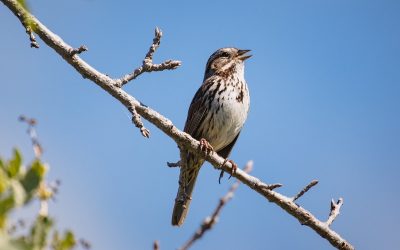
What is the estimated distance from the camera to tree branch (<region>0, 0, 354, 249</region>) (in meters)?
5.08

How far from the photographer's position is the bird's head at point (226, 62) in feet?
28.5

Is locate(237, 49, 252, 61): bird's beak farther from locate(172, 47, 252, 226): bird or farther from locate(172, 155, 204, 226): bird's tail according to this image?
locate(172, 155, 204, 226): bird's tail

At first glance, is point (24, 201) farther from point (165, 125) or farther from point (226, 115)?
point (226, 115)

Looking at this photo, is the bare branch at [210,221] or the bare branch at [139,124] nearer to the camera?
the bare branch at [210,221]

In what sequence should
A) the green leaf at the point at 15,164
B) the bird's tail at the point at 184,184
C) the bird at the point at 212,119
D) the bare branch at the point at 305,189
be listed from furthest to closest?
the bird at the point at 212,119 → the bird's tail at the point at 184,184 → the bare branch at the point at 305,189 → the green leaf at the point at 15,164

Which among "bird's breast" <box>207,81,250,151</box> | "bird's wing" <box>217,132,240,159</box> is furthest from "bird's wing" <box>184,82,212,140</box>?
"bird's wing" <box>217,132,240,159</box>

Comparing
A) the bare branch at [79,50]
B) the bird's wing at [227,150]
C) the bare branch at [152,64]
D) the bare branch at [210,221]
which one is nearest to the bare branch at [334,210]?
the bare branch at [152,64]

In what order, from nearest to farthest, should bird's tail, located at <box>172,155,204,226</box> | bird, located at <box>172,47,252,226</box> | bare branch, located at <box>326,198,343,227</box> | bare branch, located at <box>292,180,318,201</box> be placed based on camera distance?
bare branch, located at <box>292,180,318,201</box> < bare branch, located at <box>326,198,343,227</box> < bird's tail, located at <box>172,155,204,226</box> < bird, located at <box>172,47,252,226</box>

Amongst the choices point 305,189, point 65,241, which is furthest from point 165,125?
point 65,241

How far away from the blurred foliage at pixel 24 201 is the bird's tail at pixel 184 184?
20.1 ft

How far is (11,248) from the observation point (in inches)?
39.9

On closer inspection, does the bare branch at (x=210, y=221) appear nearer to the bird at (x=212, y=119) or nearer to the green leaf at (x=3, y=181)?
the green leaf at (x=3, y=181)

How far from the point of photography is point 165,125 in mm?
5379

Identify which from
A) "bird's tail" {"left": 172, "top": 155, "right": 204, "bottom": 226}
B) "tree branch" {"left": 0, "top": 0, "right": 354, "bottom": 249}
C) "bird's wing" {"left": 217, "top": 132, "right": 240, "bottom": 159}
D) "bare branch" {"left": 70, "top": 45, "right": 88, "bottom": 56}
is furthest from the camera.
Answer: "bird's wing" {"left": 217, "top": 132, "right": 240, "bottom": 159}
